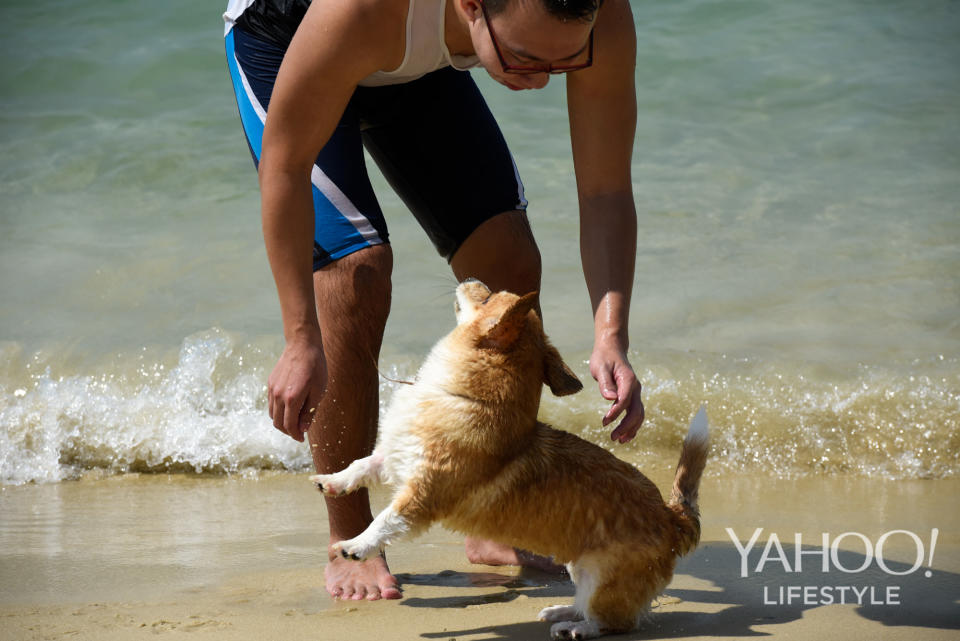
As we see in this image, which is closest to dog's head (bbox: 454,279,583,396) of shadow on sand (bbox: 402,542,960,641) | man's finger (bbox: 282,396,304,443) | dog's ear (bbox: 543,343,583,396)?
dog's ear (bbox: 543,343,583,396)

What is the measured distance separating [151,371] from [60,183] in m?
3.53

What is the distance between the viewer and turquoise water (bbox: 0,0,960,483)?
4.88 meters

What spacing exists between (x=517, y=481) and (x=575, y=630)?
0.41 meters

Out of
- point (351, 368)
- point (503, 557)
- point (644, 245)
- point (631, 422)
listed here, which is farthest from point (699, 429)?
point (644, 245)

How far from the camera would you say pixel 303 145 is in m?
2.62

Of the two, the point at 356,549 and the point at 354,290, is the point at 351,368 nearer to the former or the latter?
the point at 354,290

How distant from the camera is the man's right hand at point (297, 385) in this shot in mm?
2547

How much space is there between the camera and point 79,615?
2.74m

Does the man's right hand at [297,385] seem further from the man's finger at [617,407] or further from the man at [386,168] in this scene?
the man's finger at [617,407]

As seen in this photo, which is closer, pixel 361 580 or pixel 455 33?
pixel 455 33

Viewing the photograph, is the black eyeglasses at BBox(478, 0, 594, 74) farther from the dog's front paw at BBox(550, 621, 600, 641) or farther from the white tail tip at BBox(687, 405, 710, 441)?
the dog's front paw at BBox(550, 621, 600, 641)

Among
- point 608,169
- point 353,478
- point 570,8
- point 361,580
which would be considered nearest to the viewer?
point 570,8

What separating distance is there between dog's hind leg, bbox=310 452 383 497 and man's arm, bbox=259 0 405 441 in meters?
0.19

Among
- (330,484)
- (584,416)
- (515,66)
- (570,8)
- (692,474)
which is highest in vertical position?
(570,8)
